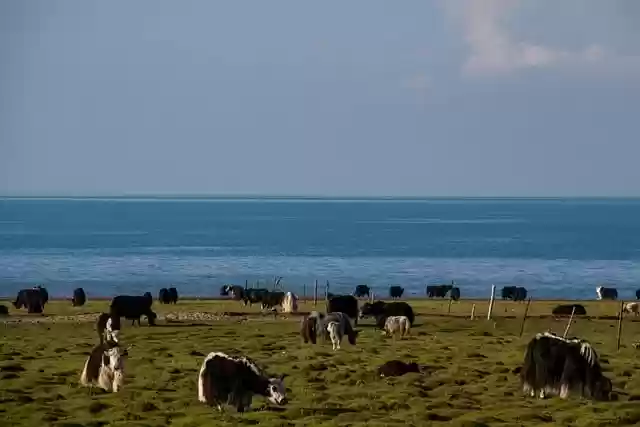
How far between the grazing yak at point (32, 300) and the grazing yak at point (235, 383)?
29730 mm

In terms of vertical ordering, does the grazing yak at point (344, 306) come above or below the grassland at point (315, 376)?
above

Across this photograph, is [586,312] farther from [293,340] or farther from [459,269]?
[459,269]

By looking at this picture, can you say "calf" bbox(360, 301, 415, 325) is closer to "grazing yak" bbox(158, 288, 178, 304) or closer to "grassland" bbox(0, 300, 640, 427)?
"grassland" bbox(0, 300, 640, 427)

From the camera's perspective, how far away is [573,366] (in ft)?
71.3

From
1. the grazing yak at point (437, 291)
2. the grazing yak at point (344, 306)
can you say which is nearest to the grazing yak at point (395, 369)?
the grazing yak at point (344, 306)

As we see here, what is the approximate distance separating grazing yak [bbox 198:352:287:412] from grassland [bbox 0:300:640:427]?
1.15ft

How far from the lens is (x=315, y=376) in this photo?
81.5 feet

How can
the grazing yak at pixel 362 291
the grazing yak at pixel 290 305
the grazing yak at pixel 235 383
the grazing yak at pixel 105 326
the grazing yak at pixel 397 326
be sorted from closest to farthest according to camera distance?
the grazing yak at pixel 235 383, the grazing yak at pixel 105 326, the grazing yak at pixel 397 326, the grazing yak at pixel 290 305, the grazing yak at pixel 362 291

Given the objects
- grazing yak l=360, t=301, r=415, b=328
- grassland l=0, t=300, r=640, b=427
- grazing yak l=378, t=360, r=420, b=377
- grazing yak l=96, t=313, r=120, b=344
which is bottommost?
grassland l=0, t=300, r=640, b=427

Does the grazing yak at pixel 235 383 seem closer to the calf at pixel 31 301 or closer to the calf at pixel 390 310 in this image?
the calf at pixel 390 310

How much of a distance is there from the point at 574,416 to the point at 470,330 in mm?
18441

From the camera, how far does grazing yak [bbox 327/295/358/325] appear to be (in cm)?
4081

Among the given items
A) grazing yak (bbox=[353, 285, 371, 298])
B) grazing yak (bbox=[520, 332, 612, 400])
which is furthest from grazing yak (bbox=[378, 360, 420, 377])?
grazing yak (bbox=[353, 285, 371, 298])

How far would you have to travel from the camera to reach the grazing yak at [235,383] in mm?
20469
